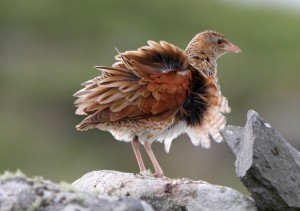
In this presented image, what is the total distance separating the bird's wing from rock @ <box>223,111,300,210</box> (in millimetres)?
1408

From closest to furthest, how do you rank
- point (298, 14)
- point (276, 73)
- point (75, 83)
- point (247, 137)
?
point (247, 137) → point (75, 83) → point (276, 73) → point (298, 14)

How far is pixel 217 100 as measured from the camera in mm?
12500

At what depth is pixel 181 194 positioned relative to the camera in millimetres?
11117

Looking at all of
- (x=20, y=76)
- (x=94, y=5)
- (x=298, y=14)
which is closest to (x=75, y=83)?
(x=20, y=76)

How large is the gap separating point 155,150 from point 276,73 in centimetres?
646

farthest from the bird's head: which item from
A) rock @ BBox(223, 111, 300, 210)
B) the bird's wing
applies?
rock @ BBox(223, 111, 300, 210)

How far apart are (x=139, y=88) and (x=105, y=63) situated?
50.9 ft

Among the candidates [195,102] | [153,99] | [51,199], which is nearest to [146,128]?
[153,99]

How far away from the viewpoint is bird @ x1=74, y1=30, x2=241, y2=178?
1197cm

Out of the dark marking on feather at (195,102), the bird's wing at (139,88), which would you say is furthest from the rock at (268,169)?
the dark marking on feather at (195,102)

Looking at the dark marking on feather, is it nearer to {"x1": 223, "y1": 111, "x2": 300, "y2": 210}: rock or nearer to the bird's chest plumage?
the bird's chest plumage

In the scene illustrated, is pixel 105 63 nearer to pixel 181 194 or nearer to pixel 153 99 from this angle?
pixel 153 99

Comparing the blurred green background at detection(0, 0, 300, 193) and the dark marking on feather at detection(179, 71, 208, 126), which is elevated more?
the blurred green background at detection(0, 0, 300, 193)

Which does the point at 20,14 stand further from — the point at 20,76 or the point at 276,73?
the point at 276,73
